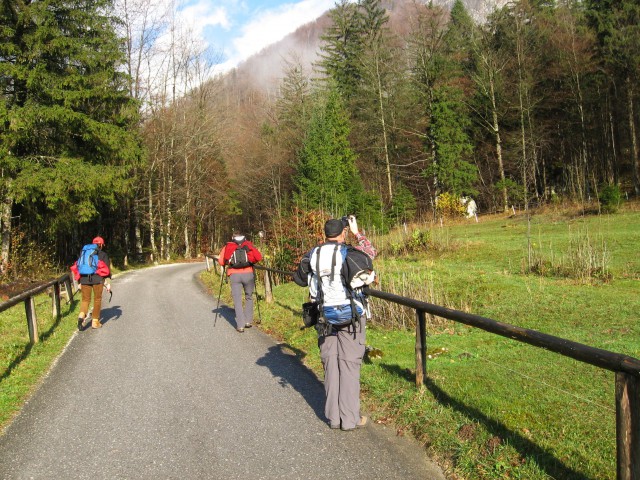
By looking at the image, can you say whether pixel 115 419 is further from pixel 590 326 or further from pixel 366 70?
pixel 366 70

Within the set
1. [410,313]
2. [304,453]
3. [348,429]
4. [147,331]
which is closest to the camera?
[304,453]

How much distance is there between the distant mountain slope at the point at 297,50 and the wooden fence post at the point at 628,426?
143 ft

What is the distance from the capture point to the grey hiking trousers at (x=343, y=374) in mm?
4719

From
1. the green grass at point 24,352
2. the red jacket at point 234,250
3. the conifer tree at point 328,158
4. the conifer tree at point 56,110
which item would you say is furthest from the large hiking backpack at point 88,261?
the conifer tree at point 328,158

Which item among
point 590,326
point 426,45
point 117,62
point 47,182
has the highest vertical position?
point 426,45

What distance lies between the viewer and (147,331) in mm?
10234

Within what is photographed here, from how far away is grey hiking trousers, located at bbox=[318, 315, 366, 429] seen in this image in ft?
15.5

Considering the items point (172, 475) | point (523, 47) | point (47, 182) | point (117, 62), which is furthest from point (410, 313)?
point (523, 47)

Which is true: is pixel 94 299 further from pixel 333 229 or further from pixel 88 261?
pixel 333 229

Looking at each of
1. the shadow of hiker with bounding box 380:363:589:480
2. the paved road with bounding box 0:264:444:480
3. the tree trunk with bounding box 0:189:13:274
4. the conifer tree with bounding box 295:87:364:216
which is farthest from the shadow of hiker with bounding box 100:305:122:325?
the conifer tree with bounding box 295:87:364:216

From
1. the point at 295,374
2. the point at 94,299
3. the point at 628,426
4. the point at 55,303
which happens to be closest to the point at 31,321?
the point at 94,299

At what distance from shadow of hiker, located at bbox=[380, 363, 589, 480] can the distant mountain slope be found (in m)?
42.0

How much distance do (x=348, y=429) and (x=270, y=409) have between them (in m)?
1.02

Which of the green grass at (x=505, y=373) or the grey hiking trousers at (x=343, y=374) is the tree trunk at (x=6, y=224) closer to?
the green grass at (x=505, y=373)
